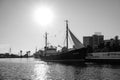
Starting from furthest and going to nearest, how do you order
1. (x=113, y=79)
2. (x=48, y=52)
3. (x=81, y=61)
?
1. (x=48, y=52)
2. (x=81, y=61)
3. (x=113, y=79)

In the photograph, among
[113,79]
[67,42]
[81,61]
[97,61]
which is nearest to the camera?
[113,79]

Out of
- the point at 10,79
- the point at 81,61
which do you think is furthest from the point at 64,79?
the point at 81,61

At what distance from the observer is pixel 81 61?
221ft

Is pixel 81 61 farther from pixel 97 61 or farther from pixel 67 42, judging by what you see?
pixel 67 42

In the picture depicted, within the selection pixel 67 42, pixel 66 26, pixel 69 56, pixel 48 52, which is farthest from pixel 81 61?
pixel 48 52

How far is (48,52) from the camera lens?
104 metres

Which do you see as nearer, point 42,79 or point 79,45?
point 42,79

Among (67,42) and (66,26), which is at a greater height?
(66,26)

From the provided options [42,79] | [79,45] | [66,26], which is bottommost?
[42,79]

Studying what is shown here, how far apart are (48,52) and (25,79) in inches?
3030

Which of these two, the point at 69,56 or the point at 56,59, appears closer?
the point at 69,56

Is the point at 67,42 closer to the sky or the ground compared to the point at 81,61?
closer to the sky

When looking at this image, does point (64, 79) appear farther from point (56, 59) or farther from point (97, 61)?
point (56, 59)

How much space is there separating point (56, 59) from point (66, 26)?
17.2 metres
